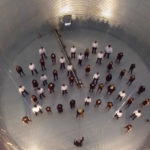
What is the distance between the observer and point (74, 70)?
1524 centimetres

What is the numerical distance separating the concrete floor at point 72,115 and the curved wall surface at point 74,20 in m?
0.86

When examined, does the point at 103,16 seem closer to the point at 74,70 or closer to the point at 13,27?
the point at 74,70

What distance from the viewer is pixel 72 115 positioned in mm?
14055

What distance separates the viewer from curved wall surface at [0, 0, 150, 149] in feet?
49.3

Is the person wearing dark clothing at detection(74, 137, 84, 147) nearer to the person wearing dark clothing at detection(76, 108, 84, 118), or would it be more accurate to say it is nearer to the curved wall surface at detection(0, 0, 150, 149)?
the person wearing dark clothing at detection(76, 108, 84, 118)

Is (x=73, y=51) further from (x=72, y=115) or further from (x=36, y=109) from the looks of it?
(x=36, y=109)

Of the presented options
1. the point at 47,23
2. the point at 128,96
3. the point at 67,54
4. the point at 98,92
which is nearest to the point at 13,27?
the point at 47,23

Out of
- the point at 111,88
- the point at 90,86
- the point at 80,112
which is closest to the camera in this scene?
the point at 80,112

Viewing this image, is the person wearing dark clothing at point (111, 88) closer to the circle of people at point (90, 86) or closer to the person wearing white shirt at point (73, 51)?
the circle of people at point (90, 86)

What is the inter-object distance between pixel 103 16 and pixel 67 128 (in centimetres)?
881

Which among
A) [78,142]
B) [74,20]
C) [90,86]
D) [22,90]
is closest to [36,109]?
[22,90]

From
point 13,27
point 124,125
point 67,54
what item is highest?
point 13,27

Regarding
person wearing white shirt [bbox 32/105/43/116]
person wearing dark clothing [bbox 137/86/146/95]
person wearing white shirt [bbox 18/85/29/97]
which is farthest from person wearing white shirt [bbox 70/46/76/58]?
person wearing dark clothing [bbox 137/86/146/95]

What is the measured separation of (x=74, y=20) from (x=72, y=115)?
301 inches
